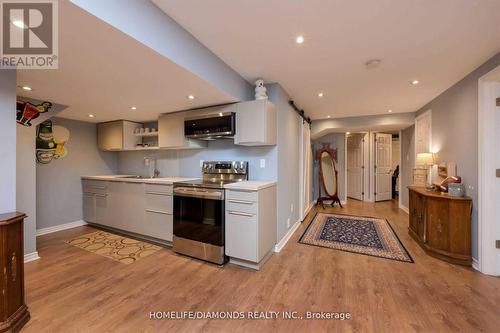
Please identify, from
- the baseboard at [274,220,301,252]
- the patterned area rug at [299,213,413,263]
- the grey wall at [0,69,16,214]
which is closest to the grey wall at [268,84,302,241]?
the baseboard at [274,220,301,252]

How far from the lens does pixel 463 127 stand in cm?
266

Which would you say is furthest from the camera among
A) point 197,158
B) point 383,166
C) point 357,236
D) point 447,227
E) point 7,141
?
point 383,166

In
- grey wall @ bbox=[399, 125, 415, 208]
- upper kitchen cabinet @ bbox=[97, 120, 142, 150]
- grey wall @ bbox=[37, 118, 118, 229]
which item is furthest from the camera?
grey wall @ bbox=[399, 125, 415, 208]

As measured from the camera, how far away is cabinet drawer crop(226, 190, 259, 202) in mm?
2307

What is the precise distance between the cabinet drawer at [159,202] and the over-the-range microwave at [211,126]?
947 millimetres

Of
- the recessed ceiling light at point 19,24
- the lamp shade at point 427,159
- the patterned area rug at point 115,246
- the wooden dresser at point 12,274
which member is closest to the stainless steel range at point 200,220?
the patterned area rug at point 115,246

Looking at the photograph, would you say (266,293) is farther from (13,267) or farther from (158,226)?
(13,267)

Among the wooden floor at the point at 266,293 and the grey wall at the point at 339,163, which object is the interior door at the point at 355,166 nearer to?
the grey wall at the point at 339,163

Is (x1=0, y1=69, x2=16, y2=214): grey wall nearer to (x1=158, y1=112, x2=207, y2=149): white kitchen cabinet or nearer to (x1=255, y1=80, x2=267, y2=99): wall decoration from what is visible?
(x1=158, y1=112, x2=207, y2=149): white kitchen cabinet

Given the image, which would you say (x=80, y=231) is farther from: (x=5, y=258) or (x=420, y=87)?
(x=420, y=87)

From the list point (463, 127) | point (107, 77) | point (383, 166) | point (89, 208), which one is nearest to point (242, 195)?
point (107, 77)

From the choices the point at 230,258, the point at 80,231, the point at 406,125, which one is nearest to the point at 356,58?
the point at 230,258

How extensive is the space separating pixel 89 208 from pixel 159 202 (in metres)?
1.91

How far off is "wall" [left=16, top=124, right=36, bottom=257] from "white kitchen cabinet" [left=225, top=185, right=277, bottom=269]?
250 centimetres
